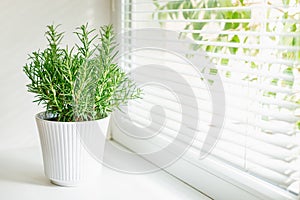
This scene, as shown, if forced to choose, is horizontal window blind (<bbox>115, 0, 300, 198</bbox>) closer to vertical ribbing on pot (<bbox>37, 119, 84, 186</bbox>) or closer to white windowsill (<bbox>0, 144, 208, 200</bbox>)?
white windowsill (<bbox>0, 144, 208, 200</bbox>)

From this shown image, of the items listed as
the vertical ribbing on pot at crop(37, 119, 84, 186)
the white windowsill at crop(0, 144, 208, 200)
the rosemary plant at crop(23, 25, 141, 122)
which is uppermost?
the rosemary plant at crop(23, 25, 141, 122)

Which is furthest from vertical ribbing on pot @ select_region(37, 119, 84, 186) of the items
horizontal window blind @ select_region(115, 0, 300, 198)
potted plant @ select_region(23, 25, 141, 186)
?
horizontal window blind @ select_region(115, 0, 300, 198)

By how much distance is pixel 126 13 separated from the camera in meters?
1.18

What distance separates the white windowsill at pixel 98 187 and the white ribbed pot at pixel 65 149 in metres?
0.03

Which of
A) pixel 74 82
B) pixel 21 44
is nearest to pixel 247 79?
pixel 74 82

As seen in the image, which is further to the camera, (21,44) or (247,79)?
(21,44)

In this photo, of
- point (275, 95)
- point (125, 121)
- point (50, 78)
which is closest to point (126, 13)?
point (125, 121)

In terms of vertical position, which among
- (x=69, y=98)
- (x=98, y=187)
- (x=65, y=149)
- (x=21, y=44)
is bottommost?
(x=98, y=187)

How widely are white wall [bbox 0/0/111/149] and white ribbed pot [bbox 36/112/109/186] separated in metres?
0.28

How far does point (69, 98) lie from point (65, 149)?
0.36ft

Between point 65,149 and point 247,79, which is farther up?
point 247,79

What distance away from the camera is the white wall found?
3.59 ft

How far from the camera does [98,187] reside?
90 cm

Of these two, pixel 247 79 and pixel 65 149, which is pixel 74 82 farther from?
pixel 247 79
